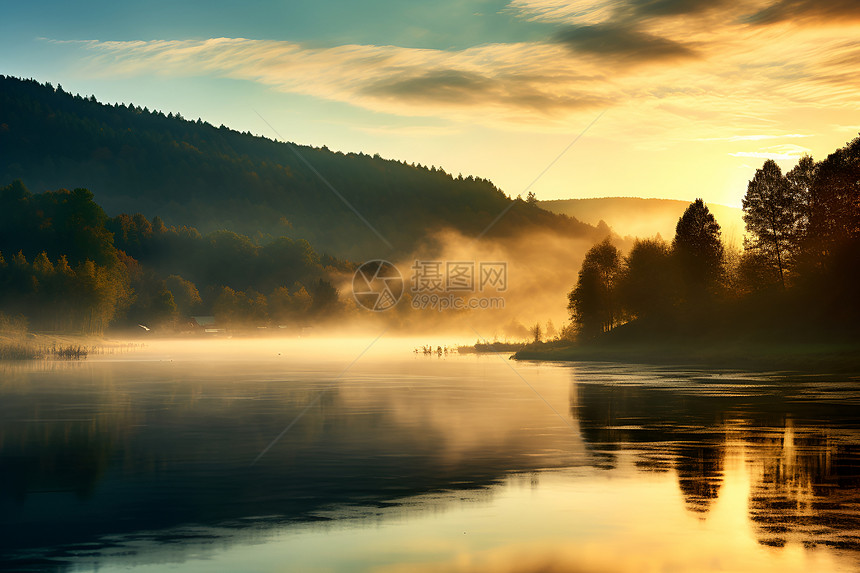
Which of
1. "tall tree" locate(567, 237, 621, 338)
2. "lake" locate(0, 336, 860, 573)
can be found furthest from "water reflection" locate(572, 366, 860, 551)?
"tall tree" locate(567, 237, 621, 338)

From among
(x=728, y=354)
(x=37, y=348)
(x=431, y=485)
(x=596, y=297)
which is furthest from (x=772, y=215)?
(x=431, y=485)

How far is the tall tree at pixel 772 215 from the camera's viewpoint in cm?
14250

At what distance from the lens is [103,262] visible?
190 metres

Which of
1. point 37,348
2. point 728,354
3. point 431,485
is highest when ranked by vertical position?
point 37,348

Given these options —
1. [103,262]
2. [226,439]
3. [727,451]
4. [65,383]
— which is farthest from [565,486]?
[103,262]

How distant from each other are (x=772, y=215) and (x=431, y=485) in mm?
132069

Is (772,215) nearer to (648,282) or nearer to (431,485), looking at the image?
(648,282)

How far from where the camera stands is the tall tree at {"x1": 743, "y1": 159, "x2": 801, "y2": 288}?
142 m

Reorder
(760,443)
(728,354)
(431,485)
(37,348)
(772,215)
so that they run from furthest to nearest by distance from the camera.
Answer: (772,215) < (37,348) < (728,354) < (760,443) < (431,485)

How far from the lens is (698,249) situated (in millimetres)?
154000

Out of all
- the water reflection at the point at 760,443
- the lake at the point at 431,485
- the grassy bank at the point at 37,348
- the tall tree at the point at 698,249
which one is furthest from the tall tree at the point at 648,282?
the lake at the point at 431,485

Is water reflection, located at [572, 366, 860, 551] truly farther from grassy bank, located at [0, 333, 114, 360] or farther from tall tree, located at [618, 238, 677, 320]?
grassy bank, located at [0, 333, 114, 360]

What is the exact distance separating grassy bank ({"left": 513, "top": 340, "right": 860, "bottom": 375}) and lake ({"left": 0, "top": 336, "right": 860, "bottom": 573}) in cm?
4305

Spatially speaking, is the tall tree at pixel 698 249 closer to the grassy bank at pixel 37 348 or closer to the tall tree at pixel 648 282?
the tall tree at pixel 648 282
